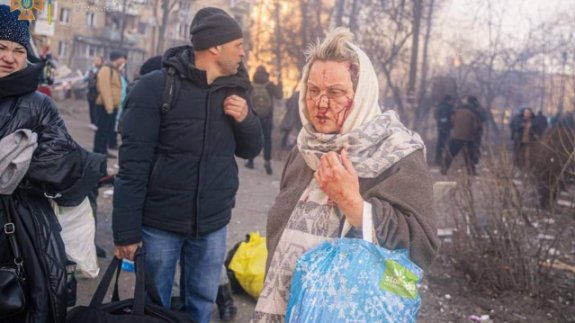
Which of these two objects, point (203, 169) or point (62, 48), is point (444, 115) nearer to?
point (203, 169)

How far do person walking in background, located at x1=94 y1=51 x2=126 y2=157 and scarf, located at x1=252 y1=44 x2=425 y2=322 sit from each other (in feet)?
24.7

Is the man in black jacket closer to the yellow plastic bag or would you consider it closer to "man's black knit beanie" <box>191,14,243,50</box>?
"man's black knit beanie" <box>191,14,243,50</box>

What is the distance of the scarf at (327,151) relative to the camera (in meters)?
1.85

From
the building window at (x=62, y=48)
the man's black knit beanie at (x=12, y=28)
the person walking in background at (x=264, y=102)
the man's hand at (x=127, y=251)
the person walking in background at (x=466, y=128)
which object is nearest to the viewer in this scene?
the man's black knit beanie at (x=12, y=28)

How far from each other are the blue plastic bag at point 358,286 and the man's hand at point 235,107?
1245 mm

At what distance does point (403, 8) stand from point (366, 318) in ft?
43.4

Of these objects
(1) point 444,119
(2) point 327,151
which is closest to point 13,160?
(2) point 327,151

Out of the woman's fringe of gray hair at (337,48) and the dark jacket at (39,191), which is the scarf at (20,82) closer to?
the dark jacket at (39,191)

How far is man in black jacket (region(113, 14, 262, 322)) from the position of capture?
256 centimetres

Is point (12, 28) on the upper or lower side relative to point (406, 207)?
upper

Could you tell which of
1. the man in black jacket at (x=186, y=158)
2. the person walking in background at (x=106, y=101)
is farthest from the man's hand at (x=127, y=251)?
the person walking in background at (x=106, y=101)

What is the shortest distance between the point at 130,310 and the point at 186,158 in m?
0.78

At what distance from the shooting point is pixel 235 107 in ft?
9.02

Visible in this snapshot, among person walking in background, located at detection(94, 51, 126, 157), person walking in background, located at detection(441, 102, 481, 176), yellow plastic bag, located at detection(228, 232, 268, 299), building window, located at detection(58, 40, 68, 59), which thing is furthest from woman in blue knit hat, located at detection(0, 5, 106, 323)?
building window, located at detection(58, 40, 68, 59)
